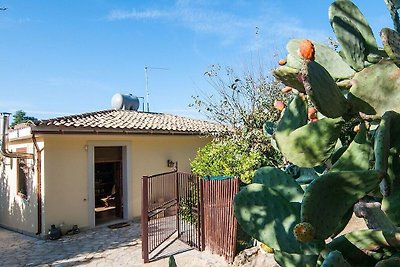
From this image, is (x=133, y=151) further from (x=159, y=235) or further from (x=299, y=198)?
(x=299, y=198)

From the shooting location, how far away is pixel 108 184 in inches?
611

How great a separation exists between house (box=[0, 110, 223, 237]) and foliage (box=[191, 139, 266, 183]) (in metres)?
3.12

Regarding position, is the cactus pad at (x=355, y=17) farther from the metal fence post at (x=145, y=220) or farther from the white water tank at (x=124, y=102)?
the white water tank at (x=124, y=102)

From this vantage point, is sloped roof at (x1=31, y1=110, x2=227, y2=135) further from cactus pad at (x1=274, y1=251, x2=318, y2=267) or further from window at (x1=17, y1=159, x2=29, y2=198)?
cactus pad at (x1=274, y1=251, x2=318, y2=267)

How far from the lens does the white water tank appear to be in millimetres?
18312

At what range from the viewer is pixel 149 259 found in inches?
323

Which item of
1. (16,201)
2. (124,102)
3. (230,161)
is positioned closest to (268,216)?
(230,161)

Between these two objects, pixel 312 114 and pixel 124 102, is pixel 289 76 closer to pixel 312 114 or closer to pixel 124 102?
pixel 312 114

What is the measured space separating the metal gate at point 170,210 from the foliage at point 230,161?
0.88m

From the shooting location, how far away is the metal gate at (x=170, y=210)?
834 cm

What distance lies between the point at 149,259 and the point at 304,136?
771cm

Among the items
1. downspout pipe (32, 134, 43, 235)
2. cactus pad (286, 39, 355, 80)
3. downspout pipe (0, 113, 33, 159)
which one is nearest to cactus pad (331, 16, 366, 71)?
cactus pad (286, 39, 355, 80)

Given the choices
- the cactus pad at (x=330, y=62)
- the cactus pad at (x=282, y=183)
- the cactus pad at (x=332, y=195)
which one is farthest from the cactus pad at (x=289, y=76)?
the cactus pad at (x=332, y=195)

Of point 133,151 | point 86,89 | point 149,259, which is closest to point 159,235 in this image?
point 149,259
